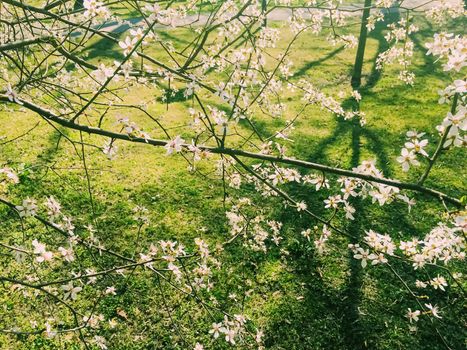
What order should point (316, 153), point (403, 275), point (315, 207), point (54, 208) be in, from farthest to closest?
point (316, 153) < point (315, 207) < point (403, 275) < point (54, 208)

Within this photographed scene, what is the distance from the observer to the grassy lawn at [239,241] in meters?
4.22

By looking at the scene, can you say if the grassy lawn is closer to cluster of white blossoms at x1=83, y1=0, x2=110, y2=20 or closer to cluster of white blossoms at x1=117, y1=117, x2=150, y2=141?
cluster of white blossoms at x1=117, y1=117, x2=150, y2=141

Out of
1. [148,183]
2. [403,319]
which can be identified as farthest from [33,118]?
[403,319]

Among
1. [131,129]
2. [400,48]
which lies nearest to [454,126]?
[131,129]

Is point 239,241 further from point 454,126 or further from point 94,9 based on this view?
point 454,126

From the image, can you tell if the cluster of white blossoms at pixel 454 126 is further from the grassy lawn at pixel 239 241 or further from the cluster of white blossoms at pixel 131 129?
the cluster of white blossoms at pixel 131 129

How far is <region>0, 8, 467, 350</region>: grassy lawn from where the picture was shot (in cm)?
422

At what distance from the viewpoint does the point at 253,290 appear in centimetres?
469

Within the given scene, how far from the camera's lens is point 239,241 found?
527cm

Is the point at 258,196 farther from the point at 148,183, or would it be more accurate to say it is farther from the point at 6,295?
the point at 6,295

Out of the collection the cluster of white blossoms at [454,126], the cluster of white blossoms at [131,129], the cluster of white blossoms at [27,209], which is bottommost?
the cluster of white blossoms at [27,209]

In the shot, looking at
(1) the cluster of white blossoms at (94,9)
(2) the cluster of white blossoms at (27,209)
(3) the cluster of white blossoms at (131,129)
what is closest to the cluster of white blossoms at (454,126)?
(3) the cluster of white blossoms at (131,129)

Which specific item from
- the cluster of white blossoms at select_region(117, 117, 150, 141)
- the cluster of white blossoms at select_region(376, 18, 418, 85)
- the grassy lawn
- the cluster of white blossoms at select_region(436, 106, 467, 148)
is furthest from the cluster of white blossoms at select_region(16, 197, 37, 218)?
the cluster of white blossoms at select_region(376, 18, 418, 85)

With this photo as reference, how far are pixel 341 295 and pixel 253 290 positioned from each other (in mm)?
1014
